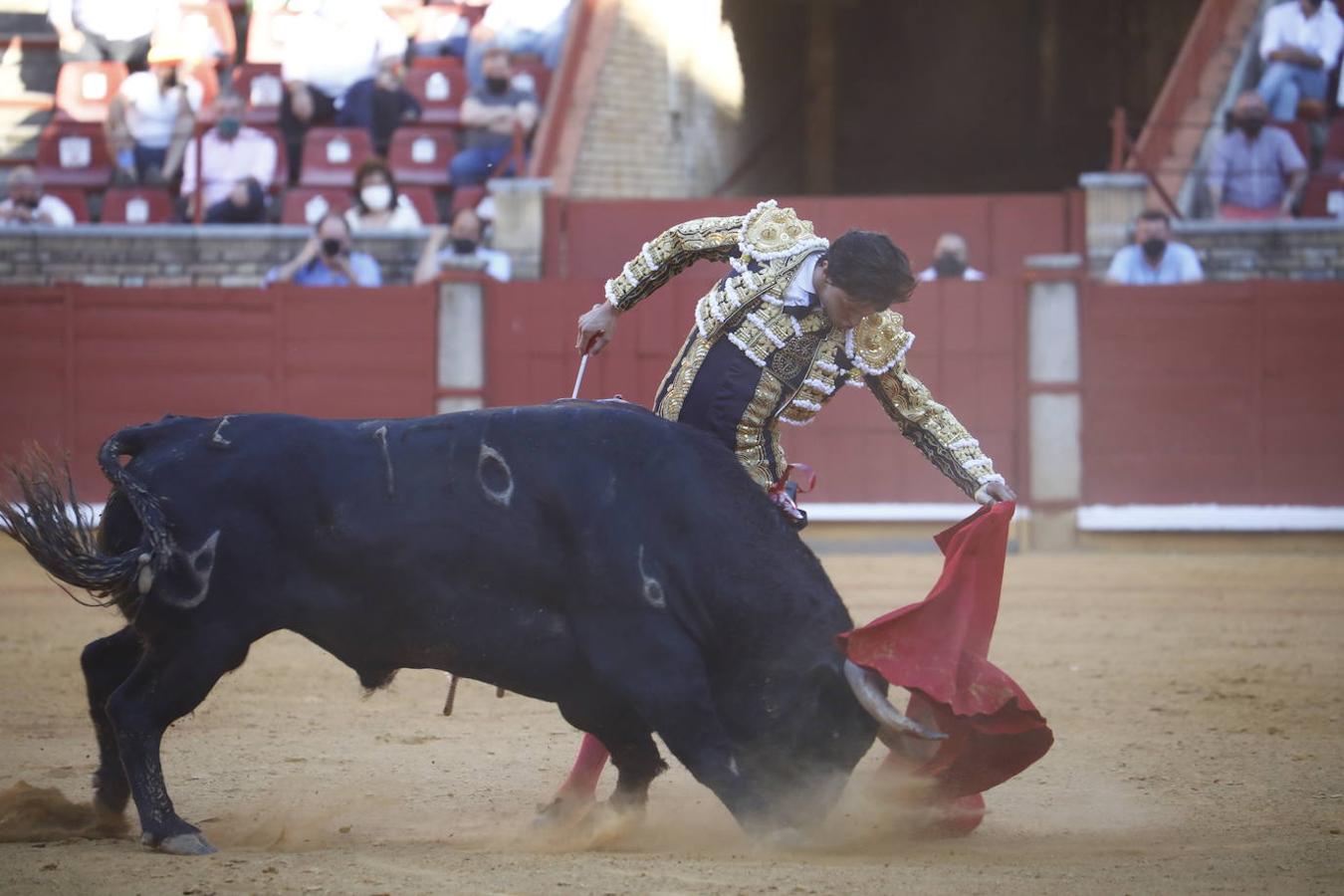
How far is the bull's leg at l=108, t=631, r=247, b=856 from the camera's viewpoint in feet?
10.6

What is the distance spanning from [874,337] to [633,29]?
850 cm

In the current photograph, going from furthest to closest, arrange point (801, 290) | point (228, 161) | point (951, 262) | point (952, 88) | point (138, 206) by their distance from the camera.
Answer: point (952, 88) → point (138, 206) → point (228, 161) → point (951, 262) → point (801, 290)

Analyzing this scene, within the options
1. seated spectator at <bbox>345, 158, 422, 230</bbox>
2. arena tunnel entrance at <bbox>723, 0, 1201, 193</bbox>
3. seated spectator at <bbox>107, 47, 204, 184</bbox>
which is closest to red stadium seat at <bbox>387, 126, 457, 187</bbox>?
seated spectator at <bbox>345, 158, 422, 230</bbox>

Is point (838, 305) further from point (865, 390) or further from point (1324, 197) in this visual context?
point (1324, 197)

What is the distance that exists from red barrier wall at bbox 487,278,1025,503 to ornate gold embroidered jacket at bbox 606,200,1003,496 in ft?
18.5

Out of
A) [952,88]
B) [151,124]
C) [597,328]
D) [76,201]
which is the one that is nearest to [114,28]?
[151,124]

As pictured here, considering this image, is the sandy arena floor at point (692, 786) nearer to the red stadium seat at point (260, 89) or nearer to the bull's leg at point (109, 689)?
the bull's leg at point (109, 689)

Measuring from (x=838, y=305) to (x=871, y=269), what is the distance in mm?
131

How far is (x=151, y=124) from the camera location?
10984 millimetres

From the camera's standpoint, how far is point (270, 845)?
11.0ft

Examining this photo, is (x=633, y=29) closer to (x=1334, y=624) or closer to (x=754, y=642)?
(x=1334, y=624)

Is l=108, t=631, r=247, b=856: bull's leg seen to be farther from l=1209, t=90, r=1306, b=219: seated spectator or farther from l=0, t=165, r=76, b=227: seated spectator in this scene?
l=0, t=165, r=76, b=227: seated spectator

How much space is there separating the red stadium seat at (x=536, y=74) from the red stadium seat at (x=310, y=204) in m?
1.45

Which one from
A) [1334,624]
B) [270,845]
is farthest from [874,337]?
[1334,624]
